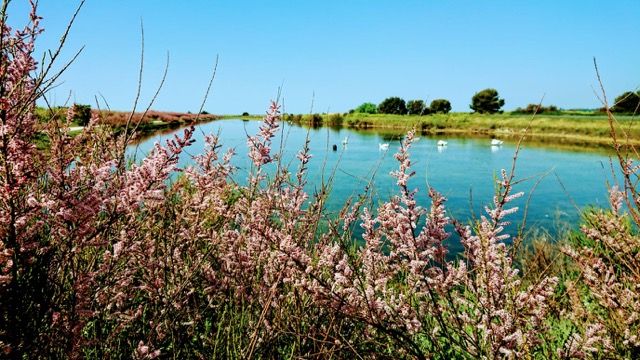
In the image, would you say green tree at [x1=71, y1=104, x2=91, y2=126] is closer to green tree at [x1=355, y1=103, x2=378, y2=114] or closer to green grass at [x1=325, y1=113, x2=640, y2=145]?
green grass at [x1=325, y1=113, x2=640, y2=145]

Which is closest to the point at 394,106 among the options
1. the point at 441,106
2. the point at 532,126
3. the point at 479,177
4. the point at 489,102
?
the point at 441,106

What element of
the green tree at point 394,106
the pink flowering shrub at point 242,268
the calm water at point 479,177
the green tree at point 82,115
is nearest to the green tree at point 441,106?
the green tree at point 394,106

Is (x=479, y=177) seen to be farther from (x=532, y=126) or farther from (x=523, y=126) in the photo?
(x=532, y=126)

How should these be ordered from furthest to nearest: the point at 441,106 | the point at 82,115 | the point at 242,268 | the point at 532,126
Result: the point at 441,106
the point at 532,126
the point at 82,115
the point at 242,268

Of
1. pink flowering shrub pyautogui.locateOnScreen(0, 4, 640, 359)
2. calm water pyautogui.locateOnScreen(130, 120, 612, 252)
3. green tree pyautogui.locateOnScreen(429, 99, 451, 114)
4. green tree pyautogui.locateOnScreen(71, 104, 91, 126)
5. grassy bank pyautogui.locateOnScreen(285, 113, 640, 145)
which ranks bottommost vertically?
calm water pyautogui.locateOnScreen(130, 120, 612, 252)

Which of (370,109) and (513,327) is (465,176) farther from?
(370,109)

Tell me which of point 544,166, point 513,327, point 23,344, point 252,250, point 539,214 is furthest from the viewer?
point 544,166

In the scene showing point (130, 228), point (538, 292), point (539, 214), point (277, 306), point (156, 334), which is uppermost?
point (130, 228)

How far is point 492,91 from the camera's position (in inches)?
2936

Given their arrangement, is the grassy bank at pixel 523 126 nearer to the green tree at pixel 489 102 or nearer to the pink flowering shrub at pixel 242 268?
the green tree at pixel 489 102

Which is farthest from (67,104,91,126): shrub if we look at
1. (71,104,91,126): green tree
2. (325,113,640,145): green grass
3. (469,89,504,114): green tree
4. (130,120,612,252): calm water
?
(469,89,504,114): green tree

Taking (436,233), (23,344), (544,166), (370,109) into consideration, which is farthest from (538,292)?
(370,109)

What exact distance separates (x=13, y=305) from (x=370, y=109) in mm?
96973

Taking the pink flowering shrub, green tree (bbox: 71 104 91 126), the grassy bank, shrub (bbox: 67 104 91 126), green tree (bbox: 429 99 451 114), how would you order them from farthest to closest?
green tree (bbox: 429 99 451 114), the grassy bank, green tree (bbox: 71 104 91 126), shrub (bbox: 67 104 91 126), the pink flowering shrub
